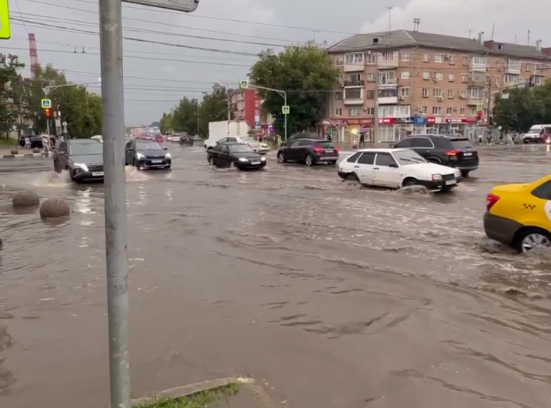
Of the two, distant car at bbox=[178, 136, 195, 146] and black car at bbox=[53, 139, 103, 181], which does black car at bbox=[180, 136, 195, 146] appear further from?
black car at bbox=[53, 139, 103, 181]

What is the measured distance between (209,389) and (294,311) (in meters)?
2.21

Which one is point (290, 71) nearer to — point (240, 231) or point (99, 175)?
point (99, 175)

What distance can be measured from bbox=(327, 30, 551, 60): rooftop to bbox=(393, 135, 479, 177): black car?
55.7 metres

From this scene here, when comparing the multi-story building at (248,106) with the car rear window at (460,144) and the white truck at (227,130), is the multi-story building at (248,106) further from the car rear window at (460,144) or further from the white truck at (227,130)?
the car rear window at (460,144)

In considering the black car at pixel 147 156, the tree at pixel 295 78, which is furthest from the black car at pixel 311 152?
the tree at pixel 295 78

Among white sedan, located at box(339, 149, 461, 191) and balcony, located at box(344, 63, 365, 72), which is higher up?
balcony, located at box(344, 63, 365, 72)

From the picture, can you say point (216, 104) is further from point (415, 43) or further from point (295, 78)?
point (415, 43)

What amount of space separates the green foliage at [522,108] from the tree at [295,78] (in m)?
24.6

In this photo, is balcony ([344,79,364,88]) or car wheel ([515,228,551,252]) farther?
balcony ([344,79,364,88])

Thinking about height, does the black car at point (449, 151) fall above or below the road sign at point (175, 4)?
below

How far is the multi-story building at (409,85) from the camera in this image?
72.2 m

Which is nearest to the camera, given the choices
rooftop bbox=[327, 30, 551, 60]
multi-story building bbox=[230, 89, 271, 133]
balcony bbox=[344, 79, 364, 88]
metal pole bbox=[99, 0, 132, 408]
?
metal pole bbox=[99, 0, 132, 408]

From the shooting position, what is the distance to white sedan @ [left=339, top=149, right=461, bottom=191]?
15.4 metres

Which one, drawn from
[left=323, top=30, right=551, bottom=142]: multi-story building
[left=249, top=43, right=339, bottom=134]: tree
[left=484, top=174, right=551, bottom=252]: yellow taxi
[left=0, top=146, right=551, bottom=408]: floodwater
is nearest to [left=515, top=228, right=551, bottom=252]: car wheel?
[left=484, top=174, right=551, bottom=252]: yellow taxi
